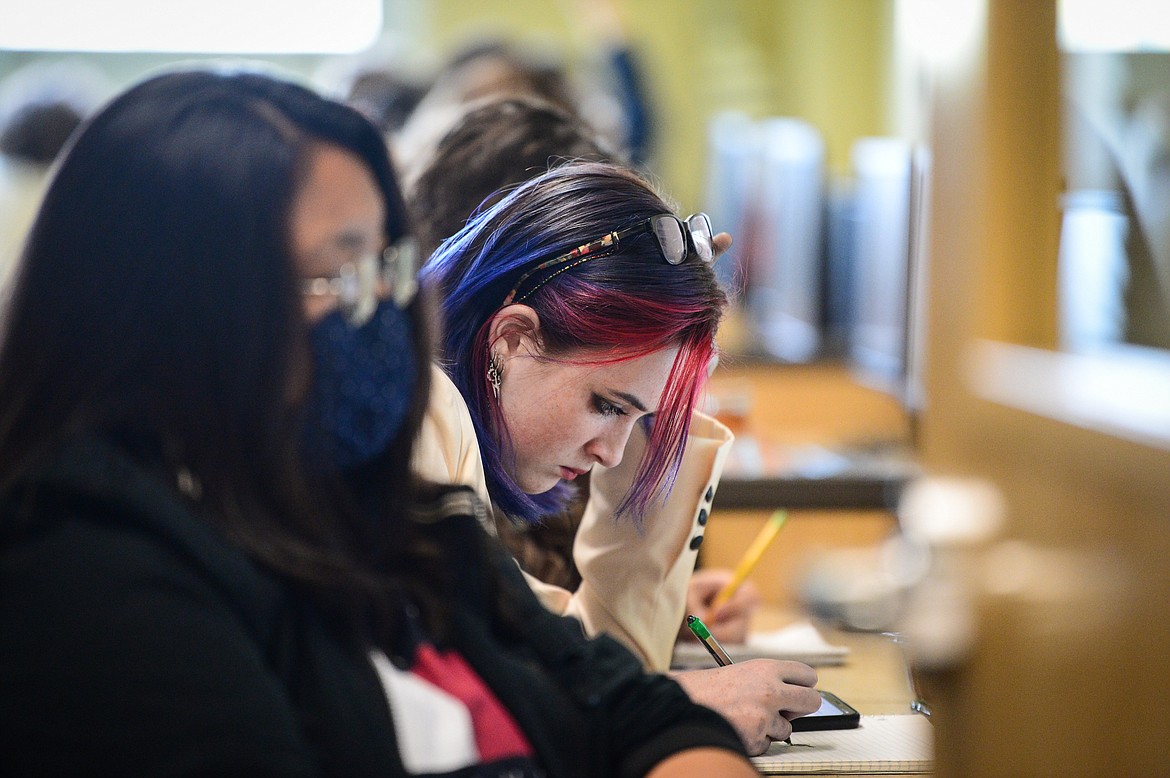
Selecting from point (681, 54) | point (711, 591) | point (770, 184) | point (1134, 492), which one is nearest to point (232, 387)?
point (711, 591)

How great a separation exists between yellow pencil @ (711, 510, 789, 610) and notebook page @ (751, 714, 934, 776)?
0.28 meters

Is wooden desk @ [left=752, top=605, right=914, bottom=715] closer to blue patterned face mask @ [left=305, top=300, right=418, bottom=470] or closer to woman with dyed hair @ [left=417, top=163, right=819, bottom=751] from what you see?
woman with dyed hair @ [left=417, top=163, right=819, bottom=751]

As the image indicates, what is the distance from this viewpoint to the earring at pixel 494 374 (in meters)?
0.97

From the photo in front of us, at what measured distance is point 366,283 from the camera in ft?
2.33

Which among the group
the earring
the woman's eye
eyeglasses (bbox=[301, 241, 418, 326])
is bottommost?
the woman's eye

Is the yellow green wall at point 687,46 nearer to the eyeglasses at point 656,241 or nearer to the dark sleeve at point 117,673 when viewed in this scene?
the eyeglasses at point 656,241

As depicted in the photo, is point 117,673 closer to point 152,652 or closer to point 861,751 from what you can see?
point 152,652

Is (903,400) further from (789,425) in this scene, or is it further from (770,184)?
(770,184)

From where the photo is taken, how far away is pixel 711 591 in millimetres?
1324

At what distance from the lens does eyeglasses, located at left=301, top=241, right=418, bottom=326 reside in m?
0.70

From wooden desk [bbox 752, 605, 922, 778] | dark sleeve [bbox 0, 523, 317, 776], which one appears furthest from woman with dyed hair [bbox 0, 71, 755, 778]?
wooden desk [bbox 752, 605, 922, 778]

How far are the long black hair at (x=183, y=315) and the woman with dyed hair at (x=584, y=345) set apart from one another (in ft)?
0.81

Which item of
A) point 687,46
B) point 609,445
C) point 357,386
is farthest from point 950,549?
point 687,46

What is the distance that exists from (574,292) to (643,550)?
24 centimetres
